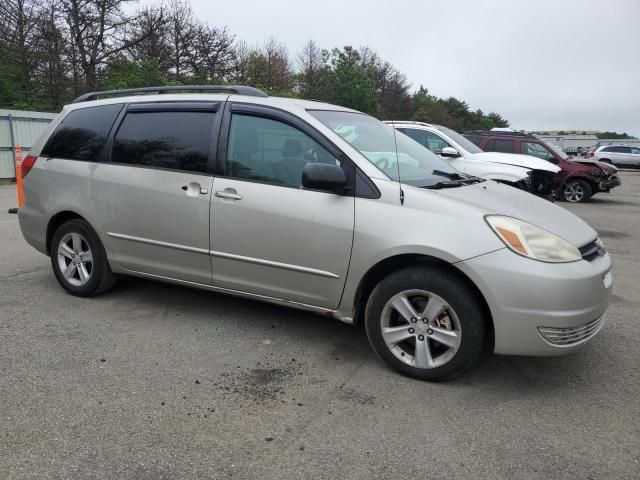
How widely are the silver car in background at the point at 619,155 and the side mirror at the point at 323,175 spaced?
31054 mm

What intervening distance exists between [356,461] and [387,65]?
225 ft

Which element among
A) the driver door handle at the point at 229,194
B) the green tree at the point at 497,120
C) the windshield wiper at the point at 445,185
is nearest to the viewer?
the windshield wiper at the point at 445,185

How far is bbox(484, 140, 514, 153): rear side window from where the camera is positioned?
1356cm

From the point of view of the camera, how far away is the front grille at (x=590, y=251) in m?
3.35

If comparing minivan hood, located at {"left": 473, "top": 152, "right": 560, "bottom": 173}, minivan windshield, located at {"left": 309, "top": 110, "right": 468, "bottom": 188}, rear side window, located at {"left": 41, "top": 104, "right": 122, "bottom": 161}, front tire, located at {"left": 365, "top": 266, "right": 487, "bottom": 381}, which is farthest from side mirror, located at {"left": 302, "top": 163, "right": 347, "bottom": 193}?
minivan hood, located at {"left": 473, "top": 152, "right": 560, "bottom": 173}

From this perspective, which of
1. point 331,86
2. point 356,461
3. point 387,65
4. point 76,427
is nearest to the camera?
point 356,461

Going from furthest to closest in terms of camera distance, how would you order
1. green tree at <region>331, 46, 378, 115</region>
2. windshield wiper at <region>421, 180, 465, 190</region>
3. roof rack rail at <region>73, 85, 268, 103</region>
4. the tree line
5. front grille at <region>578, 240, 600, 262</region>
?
green tree at <region>331, 46, 378, 115</region> → the tree line → roof rack rail at <region>73, 85, 268, 103</region> → windshield wiper at <region>421, 180, 465, 190</region> → front grille at <region>578, 240, 600, 262</region>

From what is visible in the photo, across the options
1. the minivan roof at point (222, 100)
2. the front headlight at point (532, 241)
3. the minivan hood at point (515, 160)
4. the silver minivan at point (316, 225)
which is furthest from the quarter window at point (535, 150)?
the front headlight at point (532, 241)

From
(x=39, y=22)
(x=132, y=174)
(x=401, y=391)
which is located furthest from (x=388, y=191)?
(x=39, y=22)

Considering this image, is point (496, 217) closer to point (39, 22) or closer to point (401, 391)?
point (401, 391)

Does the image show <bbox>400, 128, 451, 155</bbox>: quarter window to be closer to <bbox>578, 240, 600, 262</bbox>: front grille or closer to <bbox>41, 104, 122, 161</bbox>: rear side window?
<bbox>41, 104, 122, 161</bbox>: rear side window

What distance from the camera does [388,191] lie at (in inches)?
140

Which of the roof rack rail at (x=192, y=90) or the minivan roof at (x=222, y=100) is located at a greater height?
the roof rack rail at (x=192, y=90)

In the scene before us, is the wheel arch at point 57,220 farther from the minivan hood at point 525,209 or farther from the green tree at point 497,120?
the green tree at point 497,120
